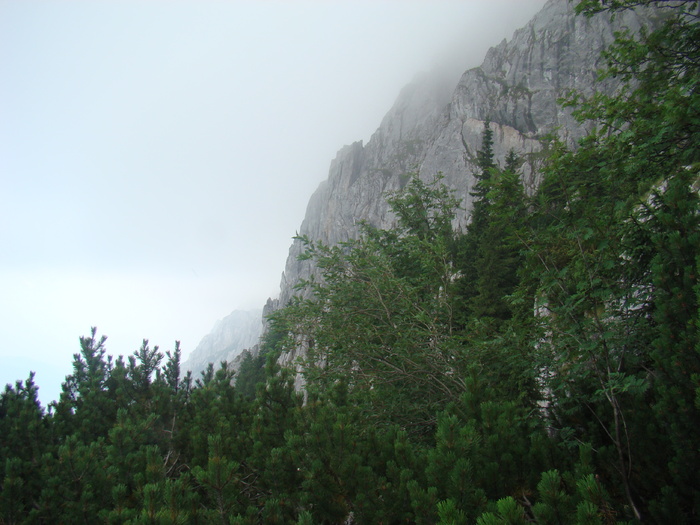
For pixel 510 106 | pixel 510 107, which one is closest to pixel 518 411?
pixel 510 107

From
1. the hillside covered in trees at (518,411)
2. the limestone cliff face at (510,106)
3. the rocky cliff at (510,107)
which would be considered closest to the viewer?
the hillside covered in trees at (518,411)

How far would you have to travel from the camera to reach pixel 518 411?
142 inches

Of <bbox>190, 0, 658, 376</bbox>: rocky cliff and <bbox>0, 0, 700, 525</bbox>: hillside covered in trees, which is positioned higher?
<bbox>190, 0, 658, 376</bbox>: rocky cliff

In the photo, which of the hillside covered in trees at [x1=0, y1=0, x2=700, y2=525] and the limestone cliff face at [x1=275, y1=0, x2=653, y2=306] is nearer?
the hillside covered in trees at [x1=0, y1=0, x2=700, y2=525]

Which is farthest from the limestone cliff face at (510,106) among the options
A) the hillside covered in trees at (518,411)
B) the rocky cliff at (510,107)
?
the hillside covered in trees at (518,411)

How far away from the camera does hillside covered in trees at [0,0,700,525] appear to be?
8.75 feet

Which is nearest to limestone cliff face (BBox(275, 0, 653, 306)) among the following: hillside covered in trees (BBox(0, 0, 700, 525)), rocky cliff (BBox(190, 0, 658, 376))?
rocky cliff (BBox(190, 0, 658, 376))

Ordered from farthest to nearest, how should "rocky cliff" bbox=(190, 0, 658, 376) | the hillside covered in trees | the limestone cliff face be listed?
the limestone cliff face → "rocky cliff" bbox=(190, 0, 658, 376) → the hillside covered in trees

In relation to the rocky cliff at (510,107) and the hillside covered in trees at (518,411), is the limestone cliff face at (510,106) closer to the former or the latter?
the rocky cliff at (510,107)

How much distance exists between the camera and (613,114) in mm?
4312

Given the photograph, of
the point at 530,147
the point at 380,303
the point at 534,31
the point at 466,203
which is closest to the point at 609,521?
the point at 380,303

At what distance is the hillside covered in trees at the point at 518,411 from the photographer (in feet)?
8.75

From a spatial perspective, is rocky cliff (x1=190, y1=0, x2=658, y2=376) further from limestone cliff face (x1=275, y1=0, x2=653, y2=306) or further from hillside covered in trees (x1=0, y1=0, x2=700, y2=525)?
hillside covered in trees (x1=0, y1=0, x2=700, y2=525)

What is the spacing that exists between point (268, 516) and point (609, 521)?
258cm
